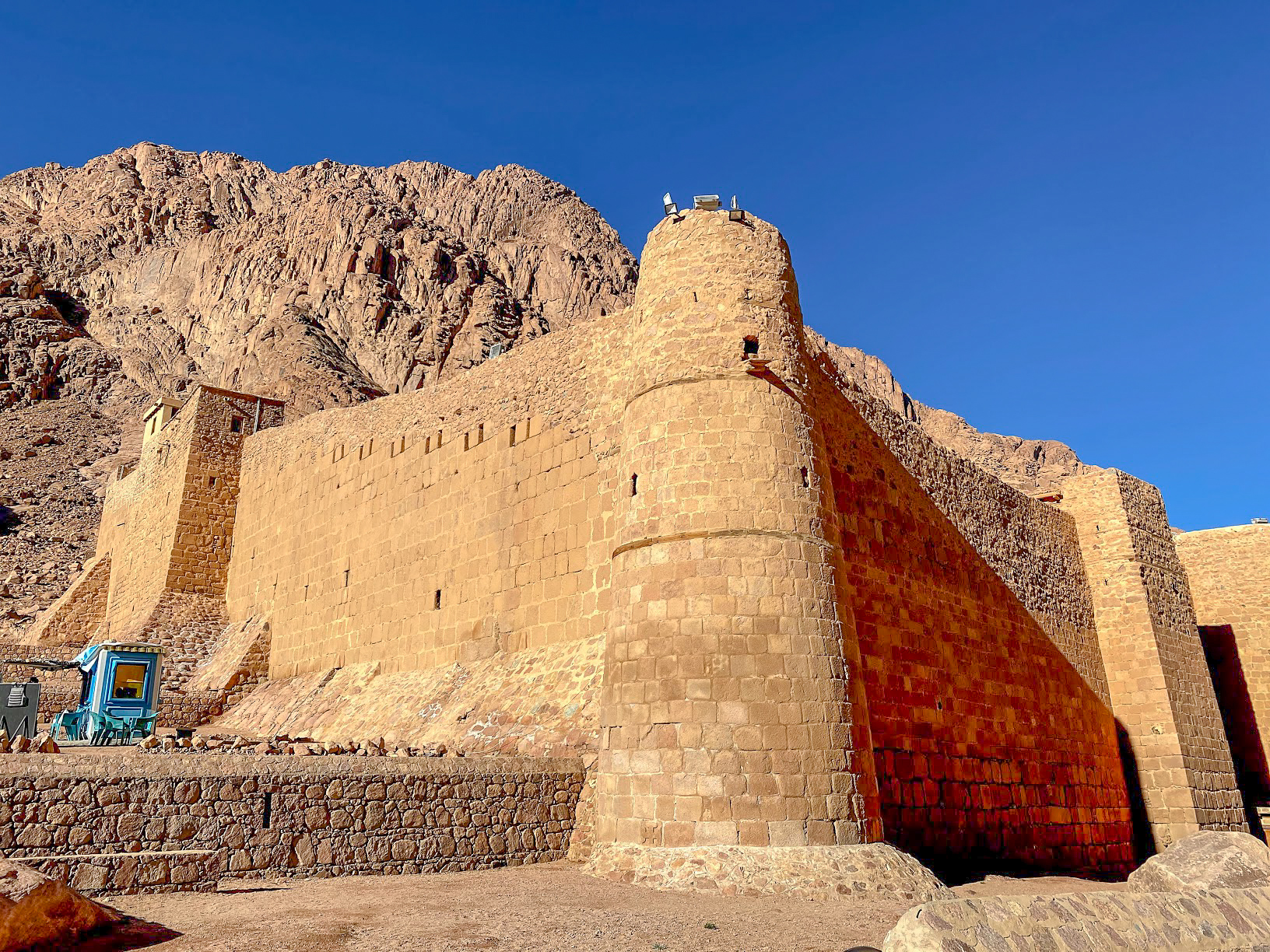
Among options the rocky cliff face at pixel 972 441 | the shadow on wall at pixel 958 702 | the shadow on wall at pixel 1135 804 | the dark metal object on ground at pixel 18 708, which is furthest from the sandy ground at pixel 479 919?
the rocky cliff face at pixel 972 441

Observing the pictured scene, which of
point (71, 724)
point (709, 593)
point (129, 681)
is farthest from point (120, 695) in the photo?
point (709, 593)

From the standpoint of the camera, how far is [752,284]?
439 inches

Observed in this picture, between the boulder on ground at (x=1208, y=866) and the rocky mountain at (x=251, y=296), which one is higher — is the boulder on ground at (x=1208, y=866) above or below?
below

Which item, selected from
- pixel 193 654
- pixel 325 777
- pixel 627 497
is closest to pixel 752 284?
pixel 627 497

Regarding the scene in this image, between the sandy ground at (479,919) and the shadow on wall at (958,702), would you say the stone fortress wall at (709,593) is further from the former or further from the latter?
the sandy ground at (479,919)

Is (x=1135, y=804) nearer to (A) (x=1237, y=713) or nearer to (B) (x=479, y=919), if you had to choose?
(A) (x=1237, y=713)

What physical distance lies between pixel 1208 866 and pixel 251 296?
50338mm

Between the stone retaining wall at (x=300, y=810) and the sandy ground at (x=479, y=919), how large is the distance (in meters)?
0.36

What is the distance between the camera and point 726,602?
359 inches

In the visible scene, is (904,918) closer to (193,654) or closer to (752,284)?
(752,284)

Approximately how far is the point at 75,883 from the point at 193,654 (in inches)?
560

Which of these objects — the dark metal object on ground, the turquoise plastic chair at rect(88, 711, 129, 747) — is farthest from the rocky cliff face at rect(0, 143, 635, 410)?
the dark metal object on ground

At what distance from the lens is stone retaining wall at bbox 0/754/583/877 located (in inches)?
294

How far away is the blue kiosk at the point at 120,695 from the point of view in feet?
44.0
